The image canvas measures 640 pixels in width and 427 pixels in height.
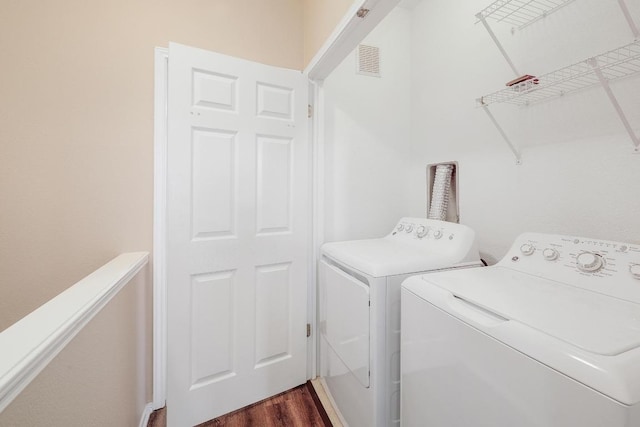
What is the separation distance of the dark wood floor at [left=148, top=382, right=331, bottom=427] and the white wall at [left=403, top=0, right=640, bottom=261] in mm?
1428

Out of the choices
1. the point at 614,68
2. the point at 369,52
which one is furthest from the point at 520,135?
the point at 369,52

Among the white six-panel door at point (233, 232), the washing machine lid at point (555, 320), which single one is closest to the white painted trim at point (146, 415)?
the white six-panel door at point (233, 232)

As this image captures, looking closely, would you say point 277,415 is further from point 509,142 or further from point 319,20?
point 319,20

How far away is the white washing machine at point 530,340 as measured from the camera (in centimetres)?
49

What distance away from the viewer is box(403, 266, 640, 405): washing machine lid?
480 mm

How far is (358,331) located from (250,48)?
1901 millimetres

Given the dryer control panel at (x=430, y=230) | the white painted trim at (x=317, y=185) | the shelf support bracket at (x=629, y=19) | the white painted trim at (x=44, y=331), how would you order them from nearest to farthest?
the white painted trim at (x=44, y=331)
the shelf support bracket at (x=629, y=19)
the dryer control panel at (x=430, y=230)
the white painted trim at (x=317, y=185)

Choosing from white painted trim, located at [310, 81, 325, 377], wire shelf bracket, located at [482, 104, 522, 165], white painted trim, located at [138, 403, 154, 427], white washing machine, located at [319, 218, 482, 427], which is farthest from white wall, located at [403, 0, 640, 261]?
white painted trim, located at [138, 403, 154, 427]

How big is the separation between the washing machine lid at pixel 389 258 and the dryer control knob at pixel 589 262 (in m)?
0.43

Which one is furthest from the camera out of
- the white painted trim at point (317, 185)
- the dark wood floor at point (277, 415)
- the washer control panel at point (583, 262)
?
the white painted trim at point (317, 185)

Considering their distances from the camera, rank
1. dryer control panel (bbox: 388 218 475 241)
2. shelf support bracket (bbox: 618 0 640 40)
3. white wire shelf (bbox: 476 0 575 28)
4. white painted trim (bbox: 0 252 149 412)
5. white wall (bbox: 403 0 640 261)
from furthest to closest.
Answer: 1. dryer control panel (bbox: 388 218 475 241)
2. white wire shelf (bbox: 476 0 575 28)
3. white wall (bbox: 403 0 640 261)
4. shelf support bracket (bbox: 618 0 640 40)
5. white painted trim (bbox: 0 252 149 412)

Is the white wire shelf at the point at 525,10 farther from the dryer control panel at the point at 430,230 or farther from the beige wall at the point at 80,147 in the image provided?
the beige wall at the point at 80,147

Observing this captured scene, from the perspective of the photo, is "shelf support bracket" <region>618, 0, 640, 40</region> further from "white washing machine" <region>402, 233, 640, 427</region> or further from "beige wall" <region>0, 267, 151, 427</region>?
"beige wall" <region>0, 267, 151, 427</region>

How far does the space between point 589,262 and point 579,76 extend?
0.73 metres
